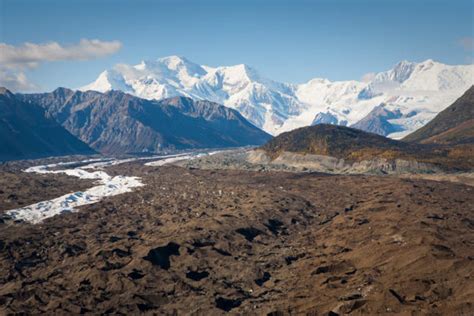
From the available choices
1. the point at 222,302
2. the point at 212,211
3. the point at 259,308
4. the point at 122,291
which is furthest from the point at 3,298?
the point at 212,211

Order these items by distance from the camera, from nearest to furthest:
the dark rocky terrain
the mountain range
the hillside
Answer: the dark rocky terrain
the mountain range
the hillside

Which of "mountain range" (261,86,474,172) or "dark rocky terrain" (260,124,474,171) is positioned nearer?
"dark rocky terrain" (260,124,474,171)

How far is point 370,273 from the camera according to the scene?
1715 inches

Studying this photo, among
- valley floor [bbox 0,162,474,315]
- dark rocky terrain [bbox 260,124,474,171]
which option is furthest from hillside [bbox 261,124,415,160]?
valley floor [bbox 0,162,474,315]

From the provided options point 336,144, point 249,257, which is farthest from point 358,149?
point 249,257

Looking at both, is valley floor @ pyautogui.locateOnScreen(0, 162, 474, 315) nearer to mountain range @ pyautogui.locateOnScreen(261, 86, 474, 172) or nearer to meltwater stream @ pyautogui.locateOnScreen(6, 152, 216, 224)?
meltwater stream @ pyautogui.locateOnScreen(6, 152, 216, 224)

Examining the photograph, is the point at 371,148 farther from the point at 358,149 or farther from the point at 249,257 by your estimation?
the point at 249,257

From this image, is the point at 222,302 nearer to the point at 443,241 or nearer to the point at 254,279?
the point at 254,279

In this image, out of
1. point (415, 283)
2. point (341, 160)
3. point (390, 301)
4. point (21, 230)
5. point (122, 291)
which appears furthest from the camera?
point (341, 160)

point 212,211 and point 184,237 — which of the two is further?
point 212,211

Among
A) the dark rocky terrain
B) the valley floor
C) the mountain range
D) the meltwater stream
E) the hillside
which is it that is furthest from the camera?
the hillside

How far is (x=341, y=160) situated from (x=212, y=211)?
230ft

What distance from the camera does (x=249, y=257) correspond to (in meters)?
53.0

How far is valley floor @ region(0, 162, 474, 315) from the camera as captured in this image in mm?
39344
